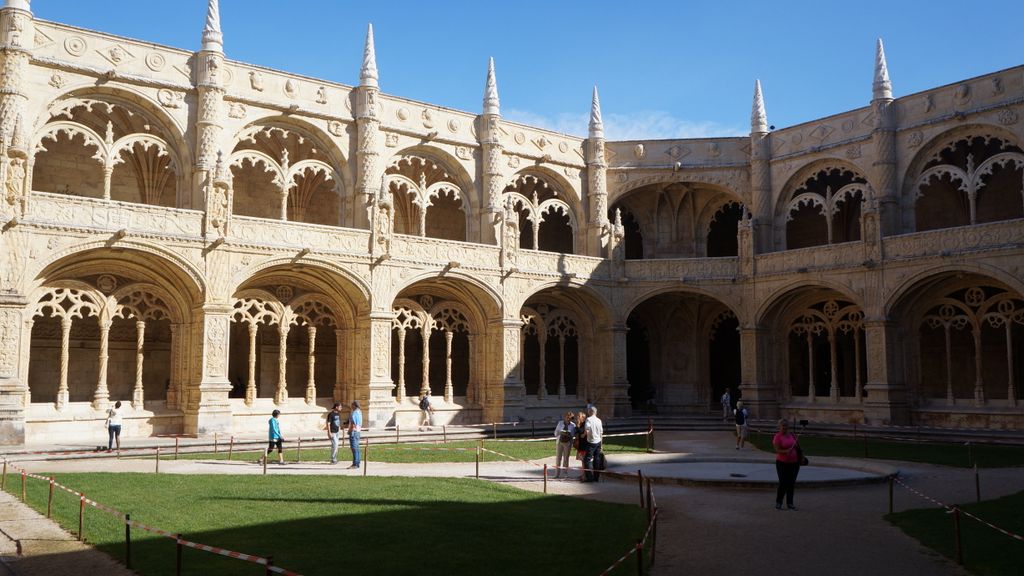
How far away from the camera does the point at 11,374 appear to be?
68.1 feet

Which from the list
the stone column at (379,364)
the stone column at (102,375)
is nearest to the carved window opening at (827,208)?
the stone column at (379,364)

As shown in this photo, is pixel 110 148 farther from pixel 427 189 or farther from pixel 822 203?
pixel 822 203

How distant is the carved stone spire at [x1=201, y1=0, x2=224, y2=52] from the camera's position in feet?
83.1

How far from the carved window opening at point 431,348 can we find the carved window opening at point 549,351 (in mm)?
2525

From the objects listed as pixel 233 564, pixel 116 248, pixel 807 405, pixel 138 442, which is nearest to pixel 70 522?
pixel 233 564

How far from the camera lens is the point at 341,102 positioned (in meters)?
28.1

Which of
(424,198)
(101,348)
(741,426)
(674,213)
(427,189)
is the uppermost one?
(674,213)

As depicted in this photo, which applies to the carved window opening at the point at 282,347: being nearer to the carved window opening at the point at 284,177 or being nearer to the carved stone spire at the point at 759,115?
the carved window opening at the point at 284,177

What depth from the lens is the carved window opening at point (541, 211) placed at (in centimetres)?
Result: 3272

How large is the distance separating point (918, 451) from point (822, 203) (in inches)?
471

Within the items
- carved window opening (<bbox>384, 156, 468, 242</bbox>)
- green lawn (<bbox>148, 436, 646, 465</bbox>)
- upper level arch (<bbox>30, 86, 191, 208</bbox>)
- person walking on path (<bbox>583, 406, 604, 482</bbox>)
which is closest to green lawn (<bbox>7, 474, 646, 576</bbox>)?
person walking on path (<bbox>583, 406, 604, 482</bbox>)

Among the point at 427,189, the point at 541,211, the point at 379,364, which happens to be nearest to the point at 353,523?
the point at 379,364

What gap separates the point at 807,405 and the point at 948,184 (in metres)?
9.47

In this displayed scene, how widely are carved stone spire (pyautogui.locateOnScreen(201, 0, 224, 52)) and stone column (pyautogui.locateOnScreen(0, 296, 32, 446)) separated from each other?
9.18 meters
